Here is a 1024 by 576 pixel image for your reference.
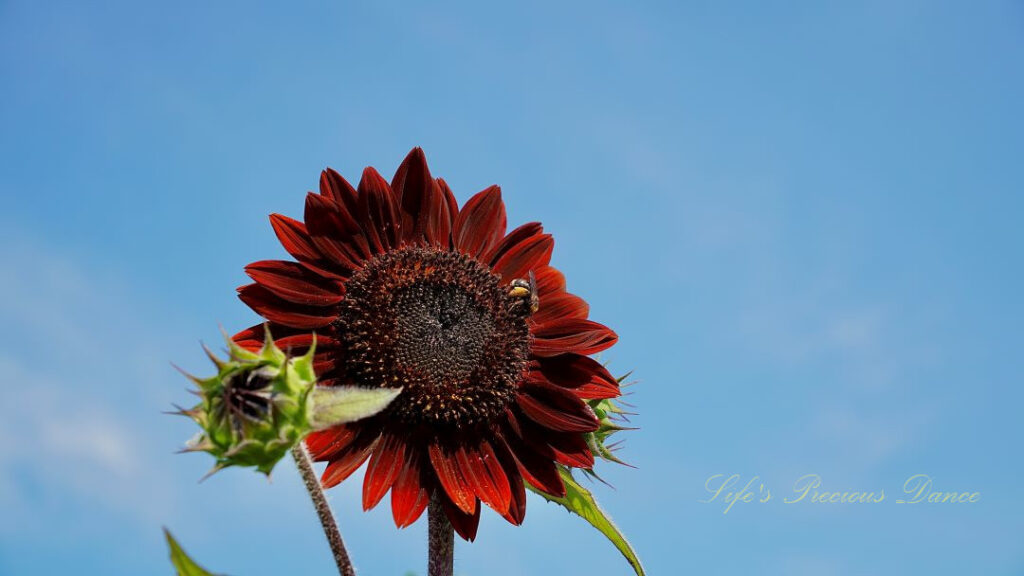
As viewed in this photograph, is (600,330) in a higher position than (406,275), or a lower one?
lower

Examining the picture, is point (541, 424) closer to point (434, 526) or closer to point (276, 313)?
point (434, 526)

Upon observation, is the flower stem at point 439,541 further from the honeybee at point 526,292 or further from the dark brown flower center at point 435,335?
the honeybee at point 526,292

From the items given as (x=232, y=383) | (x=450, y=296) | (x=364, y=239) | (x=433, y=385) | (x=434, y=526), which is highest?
(x=364, y=239)

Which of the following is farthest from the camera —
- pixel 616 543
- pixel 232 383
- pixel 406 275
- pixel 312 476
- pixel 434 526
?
pixel 406 275

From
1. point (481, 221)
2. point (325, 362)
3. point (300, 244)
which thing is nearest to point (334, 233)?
point (300, 244)

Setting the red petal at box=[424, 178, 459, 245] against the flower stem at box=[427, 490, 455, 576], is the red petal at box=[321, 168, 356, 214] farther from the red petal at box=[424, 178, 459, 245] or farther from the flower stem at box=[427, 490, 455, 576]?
the flower stem at box=[427, 490, 455, 576]

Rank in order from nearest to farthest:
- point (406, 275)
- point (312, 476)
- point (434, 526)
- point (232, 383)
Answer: point (232, 383), point (312, 476), point (434, 526), point (406, 275)

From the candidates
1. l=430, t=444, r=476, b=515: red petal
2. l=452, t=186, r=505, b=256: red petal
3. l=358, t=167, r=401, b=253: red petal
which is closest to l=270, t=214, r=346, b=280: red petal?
l=358, t=167, r=401, b=253: red petal

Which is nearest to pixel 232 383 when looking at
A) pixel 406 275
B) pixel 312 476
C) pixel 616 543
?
pixel 312 476

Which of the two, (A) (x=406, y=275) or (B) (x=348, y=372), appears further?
(A) (x=406, y=275)
